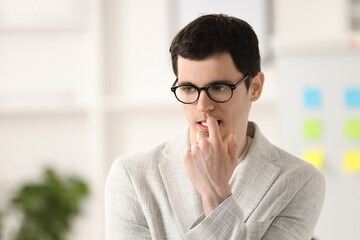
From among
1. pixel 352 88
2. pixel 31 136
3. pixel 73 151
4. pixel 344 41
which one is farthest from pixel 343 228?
pixel 31 136

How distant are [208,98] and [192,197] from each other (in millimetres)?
305

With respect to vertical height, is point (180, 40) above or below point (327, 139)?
above

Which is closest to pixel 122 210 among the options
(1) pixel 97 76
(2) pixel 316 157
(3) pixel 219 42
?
(3) pixel 219 42

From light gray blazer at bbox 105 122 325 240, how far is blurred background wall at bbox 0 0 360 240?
7.63 feet

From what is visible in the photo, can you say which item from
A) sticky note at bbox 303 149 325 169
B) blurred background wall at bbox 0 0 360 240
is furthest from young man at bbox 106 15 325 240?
blurred background wall at bbox 0 0 360 240

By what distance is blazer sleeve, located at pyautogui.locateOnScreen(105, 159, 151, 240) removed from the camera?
1577mm

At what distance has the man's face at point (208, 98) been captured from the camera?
147cm

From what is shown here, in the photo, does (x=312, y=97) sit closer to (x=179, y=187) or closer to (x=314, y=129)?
(x=314, y=129)

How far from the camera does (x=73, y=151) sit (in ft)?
14.1

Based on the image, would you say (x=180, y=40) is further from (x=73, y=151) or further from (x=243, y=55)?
(x=73, y=151)

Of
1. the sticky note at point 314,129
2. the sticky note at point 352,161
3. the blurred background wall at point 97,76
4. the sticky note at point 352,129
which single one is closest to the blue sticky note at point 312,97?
the sticky note at point 314,129

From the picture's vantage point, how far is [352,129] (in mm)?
3191

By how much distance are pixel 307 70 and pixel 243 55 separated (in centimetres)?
181

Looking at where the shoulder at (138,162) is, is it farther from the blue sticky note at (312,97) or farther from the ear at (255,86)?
the blue sticky note at (312,97)
